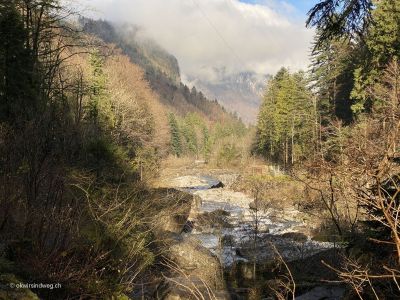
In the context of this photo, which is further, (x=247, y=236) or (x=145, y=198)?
(x=247, y=236)

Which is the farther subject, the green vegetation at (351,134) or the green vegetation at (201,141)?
the green vegetation at (201,141)

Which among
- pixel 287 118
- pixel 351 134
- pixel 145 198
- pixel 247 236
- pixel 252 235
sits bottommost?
pixel 247 236

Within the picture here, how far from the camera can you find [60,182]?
543cm

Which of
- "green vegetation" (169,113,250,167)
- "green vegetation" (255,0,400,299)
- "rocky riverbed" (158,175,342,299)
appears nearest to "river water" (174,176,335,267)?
"rocky riverbed" (158,175,342,299)

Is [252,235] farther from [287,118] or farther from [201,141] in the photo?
[201,141]

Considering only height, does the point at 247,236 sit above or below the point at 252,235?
below

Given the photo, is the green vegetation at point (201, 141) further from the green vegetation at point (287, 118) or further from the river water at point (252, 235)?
the river water at point (252, 235)

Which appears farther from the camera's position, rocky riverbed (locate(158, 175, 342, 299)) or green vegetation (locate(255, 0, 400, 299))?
rocky riverbed (locate(158, 175, 342, 299))

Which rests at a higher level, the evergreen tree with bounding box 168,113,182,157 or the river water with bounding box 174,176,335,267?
the evergreen tree with bounding box 168,113,182,157

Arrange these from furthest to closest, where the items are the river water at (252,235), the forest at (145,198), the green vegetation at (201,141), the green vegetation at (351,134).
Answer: the green vegetation at (201,141), the river water at (252,235), the forest at (145,198), the green vegetation at (351,134)

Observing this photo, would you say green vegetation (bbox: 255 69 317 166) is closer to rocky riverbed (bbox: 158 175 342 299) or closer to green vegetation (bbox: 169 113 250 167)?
green vegetation (bbox: 169 113 250 167)

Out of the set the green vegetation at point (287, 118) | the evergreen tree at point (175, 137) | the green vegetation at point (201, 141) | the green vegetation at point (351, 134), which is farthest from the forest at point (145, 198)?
the evergreen tree at point (175, 137)

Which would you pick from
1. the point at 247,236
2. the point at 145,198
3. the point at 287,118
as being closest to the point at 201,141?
the point at 287,118

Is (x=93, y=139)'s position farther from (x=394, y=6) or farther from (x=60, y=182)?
(x=394, y=6)
